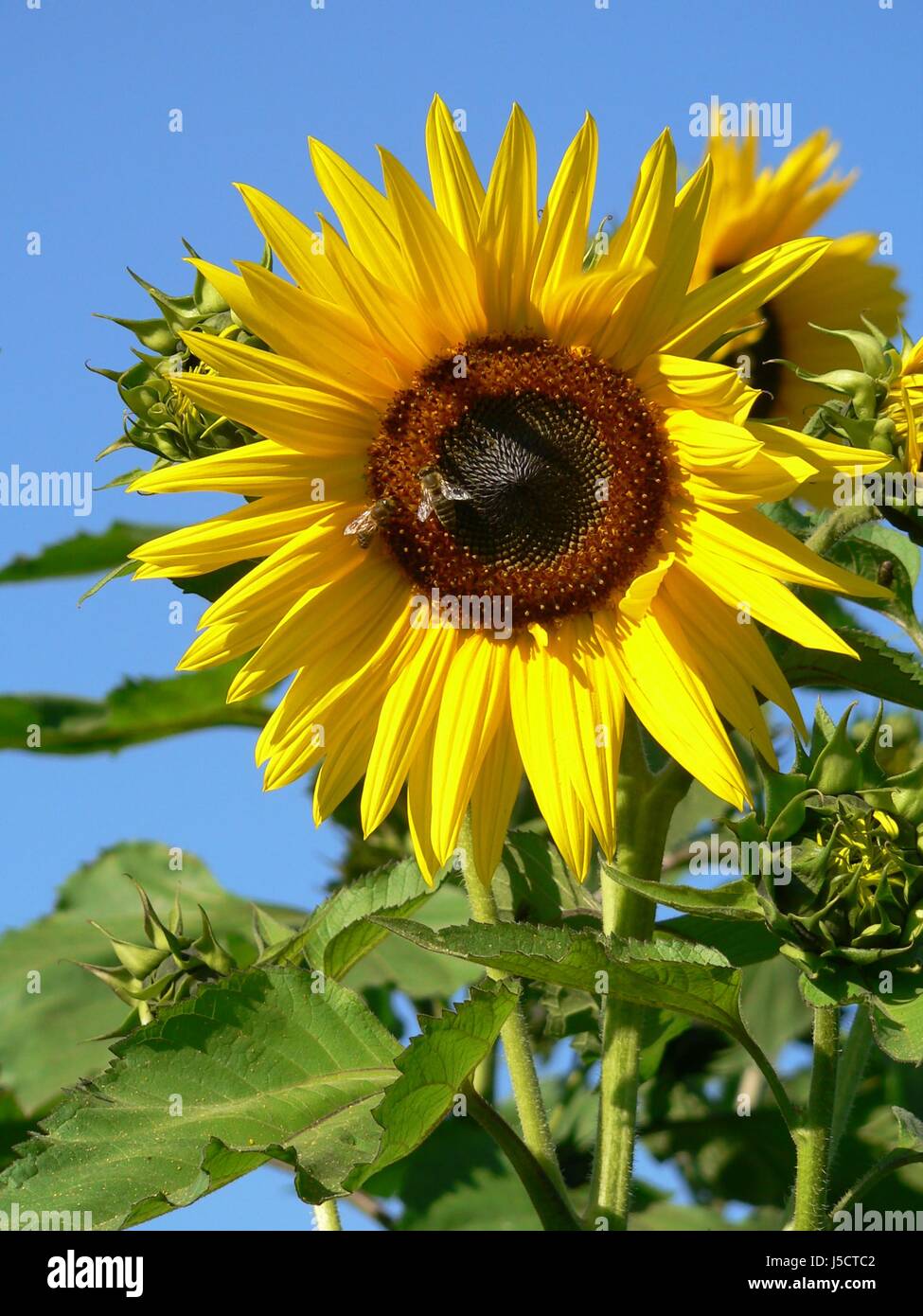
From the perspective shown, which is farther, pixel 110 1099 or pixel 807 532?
pixel 807 532

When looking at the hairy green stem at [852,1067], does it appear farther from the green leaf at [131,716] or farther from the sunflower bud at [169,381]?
the green leaf at [131,716]

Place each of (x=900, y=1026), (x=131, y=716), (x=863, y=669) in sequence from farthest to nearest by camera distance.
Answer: (x=131, y=716) < (x=863, y=669) < (x=900, y=1026)

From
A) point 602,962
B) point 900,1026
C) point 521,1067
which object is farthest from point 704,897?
point 521,1067

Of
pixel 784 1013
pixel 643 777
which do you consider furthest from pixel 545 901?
pixel 784 1013

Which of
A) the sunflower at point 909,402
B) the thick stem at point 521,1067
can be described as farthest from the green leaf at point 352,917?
the sunflower at point 909,402

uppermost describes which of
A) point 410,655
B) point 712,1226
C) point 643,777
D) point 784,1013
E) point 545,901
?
point 410,655

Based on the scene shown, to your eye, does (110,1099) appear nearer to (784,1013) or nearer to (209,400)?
(209,400)

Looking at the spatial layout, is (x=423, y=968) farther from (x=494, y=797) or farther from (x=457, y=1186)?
(x=494, y=797)
